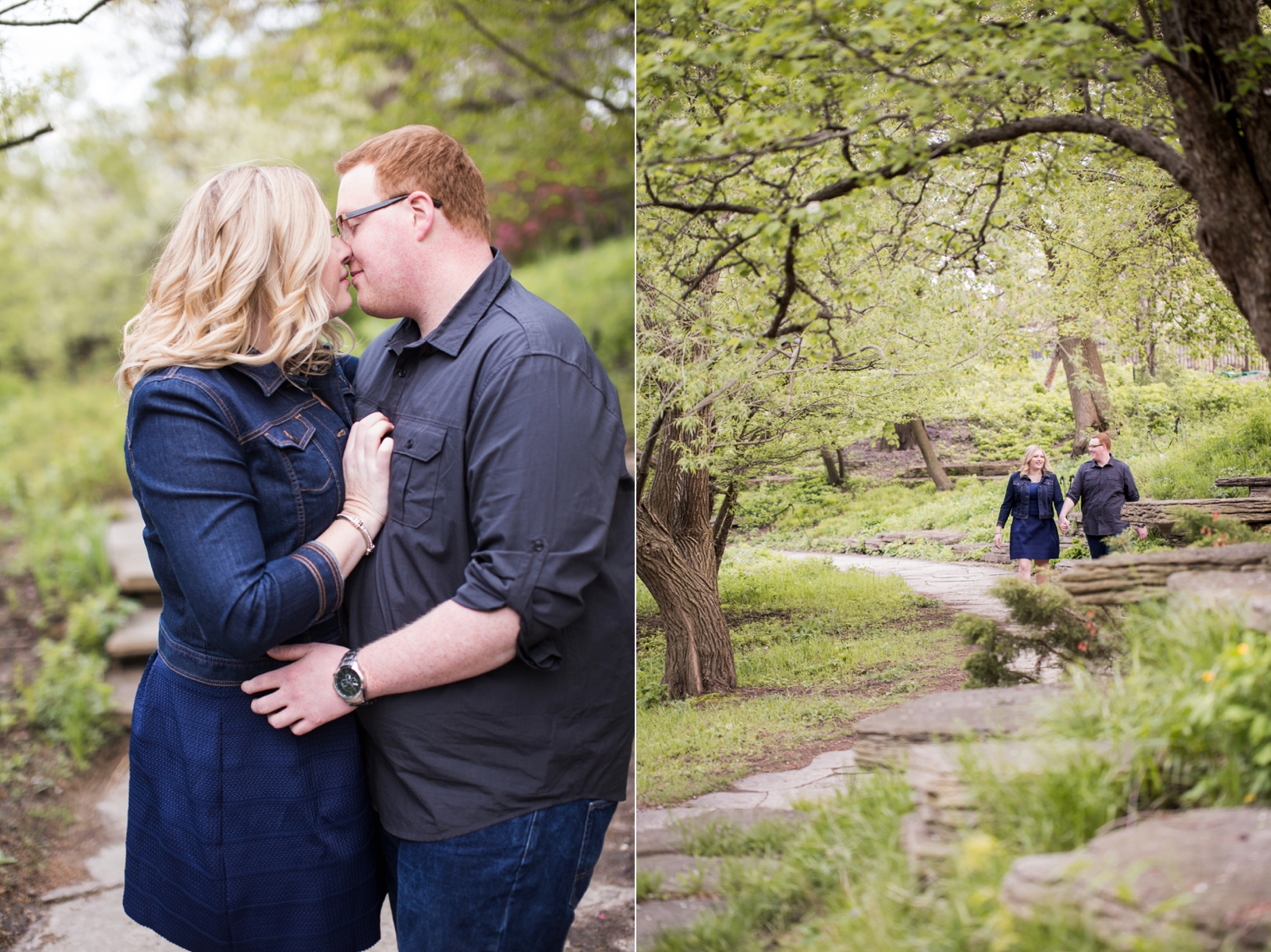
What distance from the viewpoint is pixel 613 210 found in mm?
6457

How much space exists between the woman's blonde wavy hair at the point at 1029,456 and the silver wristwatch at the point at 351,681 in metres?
1.11

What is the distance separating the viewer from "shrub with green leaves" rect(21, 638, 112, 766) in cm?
405

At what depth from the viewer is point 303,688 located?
5.06 ft

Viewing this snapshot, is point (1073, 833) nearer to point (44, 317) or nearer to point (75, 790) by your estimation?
point (75, 790)

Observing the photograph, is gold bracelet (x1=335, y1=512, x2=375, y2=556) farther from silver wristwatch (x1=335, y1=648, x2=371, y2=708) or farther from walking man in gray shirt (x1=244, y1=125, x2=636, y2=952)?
silver wristwatch (x1=335, y1=648, x2=371, y2=708)

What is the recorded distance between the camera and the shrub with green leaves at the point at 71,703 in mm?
4051

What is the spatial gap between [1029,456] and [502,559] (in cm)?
82

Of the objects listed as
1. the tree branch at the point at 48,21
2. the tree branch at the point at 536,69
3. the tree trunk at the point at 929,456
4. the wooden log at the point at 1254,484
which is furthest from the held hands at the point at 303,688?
the tree branch at the point at 536,69

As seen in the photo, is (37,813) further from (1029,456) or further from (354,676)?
(1029,456)

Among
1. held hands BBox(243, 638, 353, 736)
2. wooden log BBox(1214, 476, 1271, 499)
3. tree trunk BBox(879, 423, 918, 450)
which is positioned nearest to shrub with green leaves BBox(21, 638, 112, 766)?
held hands BBox(243, 638, 353, 736)

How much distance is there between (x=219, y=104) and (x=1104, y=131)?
247 inches

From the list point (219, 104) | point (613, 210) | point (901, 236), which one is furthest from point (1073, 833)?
point (219, 104)

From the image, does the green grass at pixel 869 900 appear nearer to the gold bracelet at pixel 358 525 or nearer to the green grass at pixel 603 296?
the gold bracelet at pixel 358 525

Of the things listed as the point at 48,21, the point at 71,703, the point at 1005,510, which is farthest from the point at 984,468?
the point at 71,703
